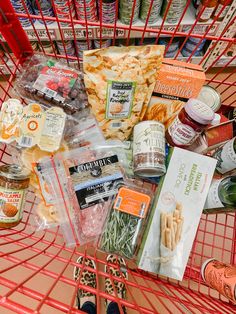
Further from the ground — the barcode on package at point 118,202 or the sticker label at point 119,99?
the sticker label at point 119,99

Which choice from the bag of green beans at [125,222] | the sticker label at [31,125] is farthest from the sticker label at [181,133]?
the sticker label at [31,125]

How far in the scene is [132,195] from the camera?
2.83ft

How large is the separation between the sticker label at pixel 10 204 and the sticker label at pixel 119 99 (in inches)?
16.4

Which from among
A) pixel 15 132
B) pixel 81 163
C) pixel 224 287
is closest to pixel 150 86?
pixel 81 163

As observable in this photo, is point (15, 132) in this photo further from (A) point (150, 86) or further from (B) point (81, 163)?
(A) point (150, 86)

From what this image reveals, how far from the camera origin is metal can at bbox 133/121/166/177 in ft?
2.77

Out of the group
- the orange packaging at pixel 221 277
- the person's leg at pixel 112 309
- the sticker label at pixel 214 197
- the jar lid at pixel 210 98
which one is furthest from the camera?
the person's leg at pixel 112 309

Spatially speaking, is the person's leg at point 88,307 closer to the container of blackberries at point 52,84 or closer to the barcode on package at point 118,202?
the barcode on package at point 118,202

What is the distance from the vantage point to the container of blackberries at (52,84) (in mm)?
929

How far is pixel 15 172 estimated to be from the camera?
893mm

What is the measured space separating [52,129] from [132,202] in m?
0.36

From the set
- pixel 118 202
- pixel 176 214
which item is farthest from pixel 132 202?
pixel 176 214

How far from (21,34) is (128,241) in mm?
740

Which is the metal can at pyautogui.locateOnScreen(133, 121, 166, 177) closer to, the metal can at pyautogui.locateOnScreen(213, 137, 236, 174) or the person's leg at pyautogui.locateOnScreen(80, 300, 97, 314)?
the metal can at pyautogui.locateOnScreen(213, 137, 236, 174)
